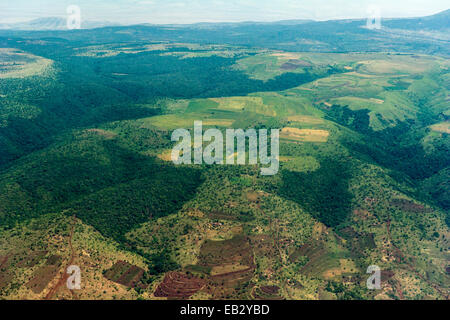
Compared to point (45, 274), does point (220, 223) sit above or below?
above

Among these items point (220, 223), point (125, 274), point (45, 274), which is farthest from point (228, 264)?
point (45, 274)

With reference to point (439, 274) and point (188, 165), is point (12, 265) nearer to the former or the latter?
point (188, 165)

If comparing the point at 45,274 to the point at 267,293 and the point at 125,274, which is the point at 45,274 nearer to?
the point at 125,274

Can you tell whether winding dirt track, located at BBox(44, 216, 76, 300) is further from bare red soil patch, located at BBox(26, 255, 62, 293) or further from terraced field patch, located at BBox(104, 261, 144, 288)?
terraced field patch, located at BBox(104, 261, 144, 288)

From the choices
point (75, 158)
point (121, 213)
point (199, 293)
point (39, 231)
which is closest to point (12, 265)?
point (39, 231)

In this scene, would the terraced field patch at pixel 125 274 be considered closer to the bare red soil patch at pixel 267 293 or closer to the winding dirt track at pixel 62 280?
the winding dirt track at pixel 62 280

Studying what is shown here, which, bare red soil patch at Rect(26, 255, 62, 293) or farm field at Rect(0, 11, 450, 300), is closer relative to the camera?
bare red soil patch at Rect(26, 255, 62, 293)

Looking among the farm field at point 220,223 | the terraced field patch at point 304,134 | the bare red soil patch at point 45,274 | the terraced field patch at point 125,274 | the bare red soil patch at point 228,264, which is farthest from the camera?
the terraced field patch at point 304,134

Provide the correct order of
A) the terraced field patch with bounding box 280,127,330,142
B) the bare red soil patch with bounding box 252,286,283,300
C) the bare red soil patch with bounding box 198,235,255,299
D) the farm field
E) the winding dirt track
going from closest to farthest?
the winding dirt track
the bare red soil patch with bounding box 252,286,283,300
the bare red soil patch with bounding box 198,235,255,299
the farm field
the terraced field patch with bounding box 280,127,330,142

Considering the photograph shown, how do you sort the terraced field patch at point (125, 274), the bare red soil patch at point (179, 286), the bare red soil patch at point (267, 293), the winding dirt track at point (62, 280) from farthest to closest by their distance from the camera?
1. the terraced field patch at point (125, 274)
2. the bare red soil patch at point (267, 293)
3. the bare red soil patch at point (179, 286)
4. the winding dirt track at point (62, 280)

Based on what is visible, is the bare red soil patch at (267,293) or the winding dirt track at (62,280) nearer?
the winding dirt track at (62,280)

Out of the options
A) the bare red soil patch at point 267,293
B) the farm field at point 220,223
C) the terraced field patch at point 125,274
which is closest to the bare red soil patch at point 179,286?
the farm field at point 220,223

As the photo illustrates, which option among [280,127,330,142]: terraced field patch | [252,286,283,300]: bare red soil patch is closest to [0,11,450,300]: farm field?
[252,286,283,300]: bare red soil patch

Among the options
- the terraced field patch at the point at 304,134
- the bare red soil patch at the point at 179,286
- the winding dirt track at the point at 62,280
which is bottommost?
the bare red soil patch at the point at 179,286
